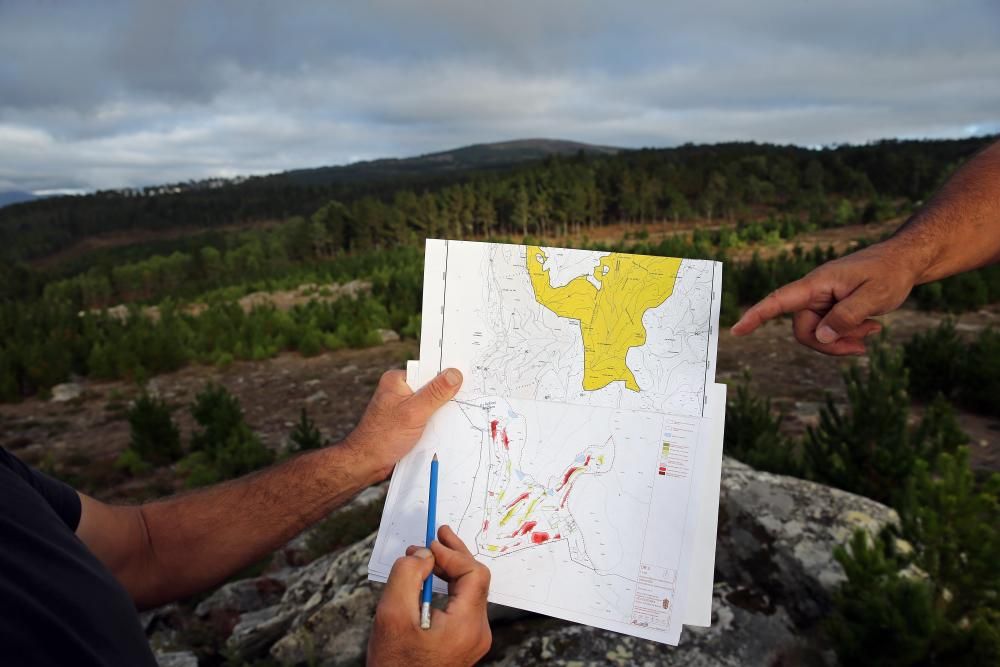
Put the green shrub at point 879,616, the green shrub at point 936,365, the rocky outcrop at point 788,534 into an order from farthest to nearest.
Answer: the green shrub at point 936,365 → the rocky outcrop at point 788,534 → the green shrub at point 879,616

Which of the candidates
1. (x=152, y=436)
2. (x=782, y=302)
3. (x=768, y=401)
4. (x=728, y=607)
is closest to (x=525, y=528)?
(x=782, y=302)

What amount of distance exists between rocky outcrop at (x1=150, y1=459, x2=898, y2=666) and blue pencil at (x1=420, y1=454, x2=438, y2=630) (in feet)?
3.88

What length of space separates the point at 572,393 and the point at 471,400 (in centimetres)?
26

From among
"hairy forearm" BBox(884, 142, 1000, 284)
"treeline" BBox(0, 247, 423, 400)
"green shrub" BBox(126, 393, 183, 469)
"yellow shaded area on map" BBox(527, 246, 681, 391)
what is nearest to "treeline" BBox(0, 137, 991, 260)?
"treeline" BBox(0, 247, 423, 400)

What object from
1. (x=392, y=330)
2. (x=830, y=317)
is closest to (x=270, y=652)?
(x=830, y=317)

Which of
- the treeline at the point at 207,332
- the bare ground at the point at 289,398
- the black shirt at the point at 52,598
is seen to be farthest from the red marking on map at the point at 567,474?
the treeline at the point at 207,332

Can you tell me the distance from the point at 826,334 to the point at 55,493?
6.57 feet

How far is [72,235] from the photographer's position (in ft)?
316

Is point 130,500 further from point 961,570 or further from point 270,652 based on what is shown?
point 961,570

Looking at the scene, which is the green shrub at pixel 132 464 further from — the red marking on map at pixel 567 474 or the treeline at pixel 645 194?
the treeline at pixel 645 194

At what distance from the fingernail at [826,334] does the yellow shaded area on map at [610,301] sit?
1.46 feet

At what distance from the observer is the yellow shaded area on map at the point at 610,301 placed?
1.46m

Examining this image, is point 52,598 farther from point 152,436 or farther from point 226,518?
point 152,436

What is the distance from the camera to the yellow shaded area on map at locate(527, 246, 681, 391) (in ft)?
4.79
